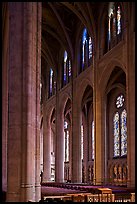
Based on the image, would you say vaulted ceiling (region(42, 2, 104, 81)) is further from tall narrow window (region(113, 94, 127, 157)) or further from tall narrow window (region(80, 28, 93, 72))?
tall narrow window (region(113, 94, 127, 157))

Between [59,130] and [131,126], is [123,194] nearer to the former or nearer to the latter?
[131,126]

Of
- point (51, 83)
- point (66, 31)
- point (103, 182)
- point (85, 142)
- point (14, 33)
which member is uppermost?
point (66, 31)

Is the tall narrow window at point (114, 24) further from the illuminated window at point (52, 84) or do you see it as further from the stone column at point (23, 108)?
the illuminated window at point (52, 84)

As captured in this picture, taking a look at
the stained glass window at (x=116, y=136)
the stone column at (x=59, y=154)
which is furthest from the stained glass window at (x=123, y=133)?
the stone column at (x=59, y=154)

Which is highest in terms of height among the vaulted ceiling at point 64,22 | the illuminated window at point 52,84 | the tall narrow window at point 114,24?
the vaulted ceiling at point 64,22

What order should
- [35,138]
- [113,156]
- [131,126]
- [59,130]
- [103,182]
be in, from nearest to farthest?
1. [35,138]
2. [131,126]
3. [103,182]
4. [113,156]
5. [59,130]

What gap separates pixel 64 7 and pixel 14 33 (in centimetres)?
1845

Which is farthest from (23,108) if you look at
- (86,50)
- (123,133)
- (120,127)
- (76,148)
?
(120,127)

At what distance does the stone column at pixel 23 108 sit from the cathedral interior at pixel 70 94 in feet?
0.11

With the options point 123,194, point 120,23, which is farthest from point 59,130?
point 123,194

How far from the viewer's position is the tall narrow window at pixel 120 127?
107ft

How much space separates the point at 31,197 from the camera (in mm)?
12711

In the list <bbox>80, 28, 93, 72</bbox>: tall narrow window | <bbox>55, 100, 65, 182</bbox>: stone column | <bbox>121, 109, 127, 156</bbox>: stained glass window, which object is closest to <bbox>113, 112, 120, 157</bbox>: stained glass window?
<bbox>121, 109, 127, 156</bbox>: stained glass window

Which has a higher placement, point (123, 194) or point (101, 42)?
point (101, 42)
